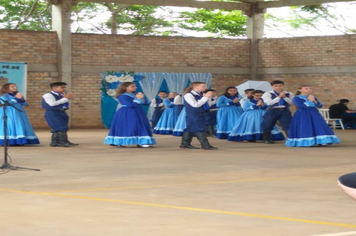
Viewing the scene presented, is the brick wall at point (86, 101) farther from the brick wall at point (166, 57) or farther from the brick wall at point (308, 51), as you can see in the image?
the brick wall at point (308, 51)

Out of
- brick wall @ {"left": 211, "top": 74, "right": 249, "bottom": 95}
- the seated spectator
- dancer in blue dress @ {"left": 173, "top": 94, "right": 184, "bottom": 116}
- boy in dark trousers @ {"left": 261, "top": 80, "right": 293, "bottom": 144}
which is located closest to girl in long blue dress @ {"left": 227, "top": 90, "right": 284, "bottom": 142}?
boy in dark trousers @ {"left": 261, "top": 80, "right": 293, "bottom": 144}

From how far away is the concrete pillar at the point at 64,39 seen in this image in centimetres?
2542

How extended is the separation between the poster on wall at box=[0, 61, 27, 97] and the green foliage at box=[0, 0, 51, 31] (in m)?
5.73

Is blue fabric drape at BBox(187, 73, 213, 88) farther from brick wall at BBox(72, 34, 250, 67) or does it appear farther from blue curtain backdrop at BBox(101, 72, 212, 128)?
brick wall at BBox(72, 34, 250, 67)

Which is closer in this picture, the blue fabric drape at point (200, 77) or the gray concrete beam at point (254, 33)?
the blue fabric drape at point (200, 77)

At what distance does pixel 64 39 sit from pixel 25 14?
218 inches

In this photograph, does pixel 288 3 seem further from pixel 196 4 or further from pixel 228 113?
pixel 228 113

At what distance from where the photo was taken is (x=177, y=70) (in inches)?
1080

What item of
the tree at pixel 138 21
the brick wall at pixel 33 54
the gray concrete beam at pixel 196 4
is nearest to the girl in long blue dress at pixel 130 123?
the brick wall at pixel 33 54

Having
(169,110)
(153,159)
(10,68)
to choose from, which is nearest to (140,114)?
(153,159)

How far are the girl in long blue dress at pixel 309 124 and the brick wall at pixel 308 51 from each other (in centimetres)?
1029

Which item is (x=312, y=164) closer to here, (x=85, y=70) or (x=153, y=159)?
(x=153, y=159)

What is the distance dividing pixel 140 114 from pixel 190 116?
122 cm

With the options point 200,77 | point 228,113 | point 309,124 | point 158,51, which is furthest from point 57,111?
point 200,77
